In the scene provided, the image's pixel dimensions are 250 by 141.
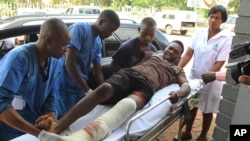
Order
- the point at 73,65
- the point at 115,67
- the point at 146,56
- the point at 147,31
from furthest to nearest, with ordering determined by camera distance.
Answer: the point at 146,56
the point at 115,67
the point at 147,31
the point at 73,65

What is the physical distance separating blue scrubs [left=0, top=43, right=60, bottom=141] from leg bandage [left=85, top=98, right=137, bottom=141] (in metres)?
0.44

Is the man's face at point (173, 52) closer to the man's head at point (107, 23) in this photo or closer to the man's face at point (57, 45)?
the man's head at point (107, 23)

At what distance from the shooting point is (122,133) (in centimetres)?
190

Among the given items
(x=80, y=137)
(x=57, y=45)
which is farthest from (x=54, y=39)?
(x=80, y=137)

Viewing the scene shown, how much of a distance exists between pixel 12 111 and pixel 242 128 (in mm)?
1457

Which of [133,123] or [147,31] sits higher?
[147,31]

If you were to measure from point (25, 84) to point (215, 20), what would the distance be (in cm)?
227

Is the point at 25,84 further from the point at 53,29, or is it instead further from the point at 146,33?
the point at 146,33

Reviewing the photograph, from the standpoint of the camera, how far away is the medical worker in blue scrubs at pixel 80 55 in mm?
2361

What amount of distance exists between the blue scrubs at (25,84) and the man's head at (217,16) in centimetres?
196

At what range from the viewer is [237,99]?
235 cm

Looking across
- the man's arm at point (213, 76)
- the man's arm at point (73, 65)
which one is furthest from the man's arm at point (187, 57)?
the man's arm at point (73, 65)

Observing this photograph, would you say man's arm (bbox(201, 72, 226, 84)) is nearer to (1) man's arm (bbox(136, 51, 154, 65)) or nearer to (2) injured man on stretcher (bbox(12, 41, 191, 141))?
(2) injured man on stretcher (bbox(12, 41, 191, 141))

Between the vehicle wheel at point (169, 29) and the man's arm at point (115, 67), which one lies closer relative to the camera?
the man's arm at point (115, 67)
